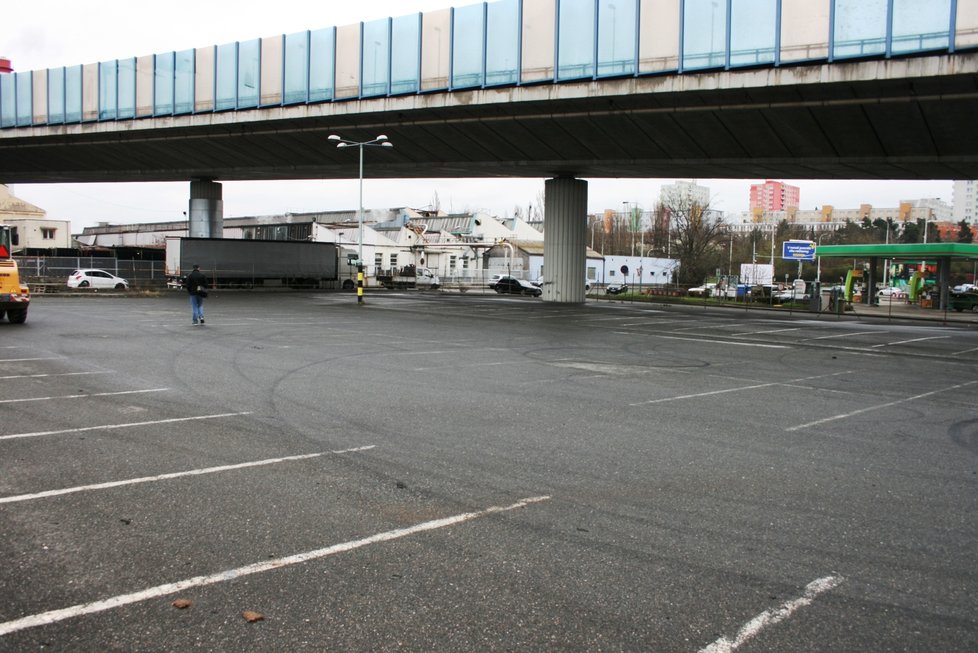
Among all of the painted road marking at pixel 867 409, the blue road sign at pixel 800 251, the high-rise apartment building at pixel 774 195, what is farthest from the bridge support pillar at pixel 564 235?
the high-rise apartment building at pixel 774 195

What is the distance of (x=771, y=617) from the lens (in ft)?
12.7

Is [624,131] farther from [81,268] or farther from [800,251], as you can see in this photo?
[81,268]

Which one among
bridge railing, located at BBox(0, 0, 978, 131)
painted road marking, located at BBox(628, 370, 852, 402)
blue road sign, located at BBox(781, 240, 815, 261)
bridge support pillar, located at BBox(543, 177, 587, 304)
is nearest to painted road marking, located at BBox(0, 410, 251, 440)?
painted road marking, located at BBox(628, 370, 852, 402)

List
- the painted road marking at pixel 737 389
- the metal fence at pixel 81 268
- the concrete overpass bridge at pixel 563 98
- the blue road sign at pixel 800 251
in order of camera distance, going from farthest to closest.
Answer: the blue road sign at pixel 800 251
the metal fence at pixel 81 268
the concrete overpass bridge at pixel 563 98
the painted road marking at pixel 737 389

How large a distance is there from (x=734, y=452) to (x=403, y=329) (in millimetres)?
15850

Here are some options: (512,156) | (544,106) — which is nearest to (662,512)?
(544,106)

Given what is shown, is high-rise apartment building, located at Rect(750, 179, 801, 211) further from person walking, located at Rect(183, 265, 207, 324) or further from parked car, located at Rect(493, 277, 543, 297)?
person walking, located at Rect(183, 265, 207, 324)

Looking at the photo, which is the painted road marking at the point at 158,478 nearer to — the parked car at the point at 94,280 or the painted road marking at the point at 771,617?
the painted road marking at the point at 771,617

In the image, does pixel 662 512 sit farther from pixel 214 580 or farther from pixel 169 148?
pixel 169 148

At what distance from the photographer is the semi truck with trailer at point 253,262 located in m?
47.7

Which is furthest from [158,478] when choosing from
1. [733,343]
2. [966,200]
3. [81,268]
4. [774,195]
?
[774,195]

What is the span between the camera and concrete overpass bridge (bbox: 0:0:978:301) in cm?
Answer: 2592

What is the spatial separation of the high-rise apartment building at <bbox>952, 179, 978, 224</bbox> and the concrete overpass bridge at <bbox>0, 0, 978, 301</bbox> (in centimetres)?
12079

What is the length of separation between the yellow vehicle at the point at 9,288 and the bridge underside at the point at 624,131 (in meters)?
18.7
